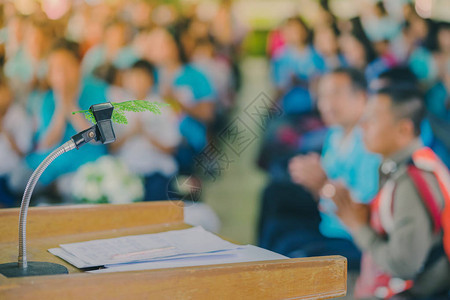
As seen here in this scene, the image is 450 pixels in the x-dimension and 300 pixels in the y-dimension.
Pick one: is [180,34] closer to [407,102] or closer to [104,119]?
[407,102]

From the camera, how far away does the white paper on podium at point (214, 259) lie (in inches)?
42.9

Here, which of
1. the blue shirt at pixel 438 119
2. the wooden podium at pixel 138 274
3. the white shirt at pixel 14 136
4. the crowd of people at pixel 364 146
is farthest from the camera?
the blue shirt at pixel 438 119

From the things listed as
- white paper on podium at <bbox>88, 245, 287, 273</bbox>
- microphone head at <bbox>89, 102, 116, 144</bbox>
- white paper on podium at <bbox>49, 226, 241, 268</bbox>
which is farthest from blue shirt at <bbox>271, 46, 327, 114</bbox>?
microphone head at <bbox>89, 102, 116, 144</bbox>

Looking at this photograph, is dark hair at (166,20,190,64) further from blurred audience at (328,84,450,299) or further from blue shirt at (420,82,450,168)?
blue shirt at (420,82,450,168)

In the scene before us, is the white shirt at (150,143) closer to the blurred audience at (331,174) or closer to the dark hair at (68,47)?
the dark hair at (68,47)

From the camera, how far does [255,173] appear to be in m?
3.62

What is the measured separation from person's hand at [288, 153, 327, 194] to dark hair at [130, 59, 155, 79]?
3.40 ft

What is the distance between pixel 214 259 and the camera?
45.8 inches

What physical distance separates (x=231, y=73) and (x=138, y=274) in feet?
9.16

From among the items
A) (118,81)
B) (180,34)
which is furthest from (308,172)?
(118,81)

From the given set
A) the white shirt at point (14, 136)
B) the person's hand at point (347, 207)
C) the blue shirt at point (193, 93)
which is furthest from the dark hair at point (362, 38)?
the white shirt at point (14, 136)

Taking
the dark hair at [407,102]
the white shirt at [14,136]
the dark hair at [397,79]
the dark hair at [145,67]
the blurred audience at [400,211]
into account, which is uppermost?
the dark hair at [145,67]

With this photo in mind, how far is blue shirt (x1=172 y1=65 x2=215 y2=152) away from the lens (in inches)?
141

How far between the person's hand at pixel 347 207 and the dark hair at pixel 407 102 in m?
0.56
